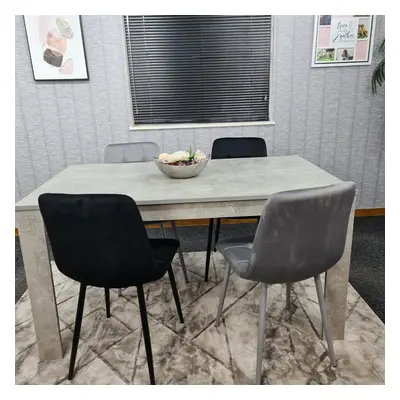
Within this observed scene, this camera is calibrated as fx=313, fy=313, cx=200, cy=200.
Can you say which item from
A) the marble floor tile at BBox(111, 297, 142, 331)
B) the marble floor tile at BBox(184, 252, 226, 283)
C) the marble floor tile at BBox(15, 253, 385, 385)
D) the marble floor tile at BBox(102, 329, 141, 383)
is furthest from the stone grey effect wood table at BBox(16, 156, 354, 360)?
Answer: the marble floor tile at BBox(184, 252, 226, 283)

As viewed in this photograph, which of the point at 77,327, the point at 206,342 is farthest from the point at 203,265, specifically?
the point at 77,327

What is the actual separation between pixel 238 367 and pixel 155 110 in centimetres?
226

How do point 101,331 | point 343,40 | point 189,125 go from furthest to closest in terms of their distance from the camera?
point 189,125
point 343,40
point 101,331

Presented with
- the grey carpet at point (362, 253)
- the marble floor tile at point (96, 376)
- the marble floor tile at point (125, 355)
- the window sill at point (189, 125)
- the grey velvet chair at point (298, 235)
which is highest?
the window sill at point (189, 125)

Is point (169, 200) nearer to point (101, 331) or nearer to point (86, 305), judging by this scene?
point (101, 331)

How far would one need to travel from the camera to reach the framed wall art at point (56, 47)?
257 cm

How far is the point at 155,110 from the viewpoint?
2.91m

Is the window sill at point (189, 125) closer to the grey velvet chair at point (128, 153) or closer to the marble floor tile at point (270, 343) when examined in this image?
the grey velvet chair at point (128, 153)

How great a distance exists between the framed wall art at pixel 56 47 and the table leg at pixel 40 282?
6.07 ft

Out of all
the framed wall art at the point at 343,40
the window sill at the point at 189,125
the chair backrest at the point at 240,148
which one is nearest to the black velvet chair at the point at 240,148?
the chair backrest at the point at 240,148

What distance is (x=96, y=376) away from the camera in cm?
140

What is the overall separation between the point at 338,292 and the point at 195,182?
87 cm
